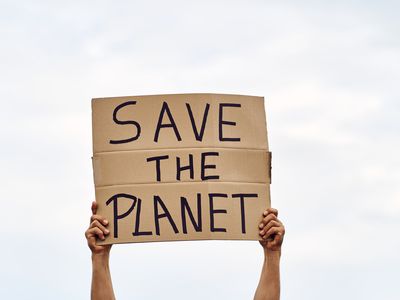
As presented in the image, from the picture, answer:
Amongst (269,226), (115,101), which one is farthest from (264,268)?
(115,101)

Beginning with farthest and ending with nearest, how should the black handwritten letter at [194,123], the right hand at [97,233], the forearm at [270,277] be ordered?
the black handwritten letter at [194,123], the forearm at [270,277], the right hand at [97,233]

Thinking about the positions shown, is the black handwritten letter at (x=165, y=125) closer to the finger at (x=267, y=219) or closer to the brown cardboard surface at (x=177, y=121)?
the brown cardboard surface at (x=177, y=121)

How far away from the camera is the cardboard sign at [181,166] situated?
14641mm

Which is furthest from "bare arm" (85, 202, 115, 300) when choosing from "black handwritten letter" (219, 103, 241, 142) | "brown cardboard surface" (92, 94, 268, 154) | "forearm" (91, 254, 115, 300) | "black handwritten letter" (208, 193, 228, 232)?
"black handwritten letter" (219, 103, 241, 142)

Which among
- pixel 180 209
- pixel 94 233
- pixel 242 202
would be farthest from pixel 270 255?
pixel 94 233

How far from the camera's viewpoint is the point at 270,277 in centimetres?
1469

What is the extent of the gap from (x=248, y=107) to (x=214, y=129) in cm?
29

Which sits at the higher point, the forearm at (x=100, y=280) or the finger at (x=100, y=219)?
the finger at (x=100, y=219)

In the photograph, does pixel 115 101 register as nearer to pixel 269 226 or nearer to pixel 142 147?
pixel 142 147

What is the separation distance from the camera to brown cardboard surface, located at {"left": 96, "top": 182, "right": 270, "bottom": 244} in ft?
48.0

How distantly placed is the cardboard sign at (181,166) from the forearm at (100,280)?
6.1 inches

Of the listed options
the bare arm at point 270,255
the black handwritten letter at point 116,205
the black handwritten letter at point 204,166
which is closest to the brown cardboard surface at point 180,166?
the black handwritten letter at point 204,166

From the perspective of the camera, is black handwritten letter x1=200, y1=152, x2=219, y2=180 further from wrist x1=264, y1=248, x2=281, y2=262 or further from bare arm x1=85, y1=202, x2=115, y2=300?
bare arm x1=85, y1=202, x2=115, y2=300

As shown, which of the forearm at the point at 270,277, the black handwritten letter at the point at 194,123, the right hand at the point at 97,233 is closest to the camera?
the right hand at the point at 97,233
